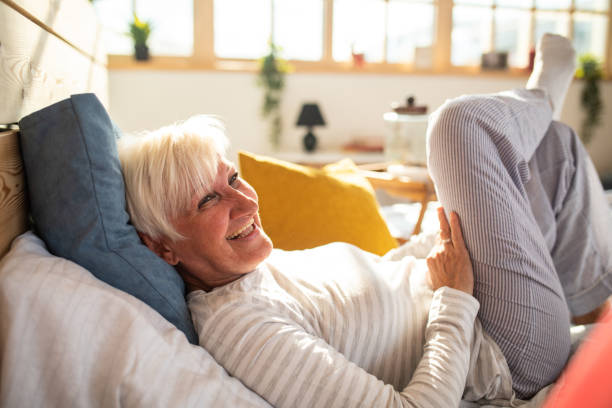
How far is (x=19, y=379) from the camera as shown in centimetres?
69

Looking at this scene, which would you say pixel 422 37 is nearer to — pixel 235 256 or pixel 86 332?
pixel 235 256

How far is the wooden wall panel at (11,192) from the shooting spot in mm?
771

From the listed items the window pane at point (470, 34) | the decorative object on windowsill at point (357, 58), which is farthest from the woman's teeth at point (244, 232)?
the window pane at point (470, 34)

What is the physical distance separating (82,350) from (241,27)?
13.8 ft

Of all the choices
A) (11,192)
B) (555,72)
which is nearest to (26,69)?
(11,192)

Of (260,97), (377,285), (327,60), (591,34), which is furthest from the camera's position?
(591,34)

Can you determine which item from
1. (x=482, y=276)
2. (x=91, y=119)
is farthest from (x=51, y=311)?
(x=482, y=276)

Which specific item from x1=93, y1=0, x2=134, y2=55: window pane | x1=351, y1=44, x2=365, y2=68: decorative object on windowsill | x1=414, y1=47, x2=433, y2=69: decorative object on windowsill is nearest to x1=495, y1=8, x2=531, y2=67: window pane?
x1=414, y1=47, x2=433, y2=69: decorative object on windowsill

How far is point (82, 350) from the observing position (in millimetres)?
722

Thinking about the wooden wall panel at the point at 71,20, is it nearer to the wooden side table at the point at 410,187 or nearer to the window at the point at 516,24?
the wooden side table at the point at 410,187

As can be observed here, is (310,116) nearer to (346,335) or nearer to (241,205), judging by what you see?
(241,205)

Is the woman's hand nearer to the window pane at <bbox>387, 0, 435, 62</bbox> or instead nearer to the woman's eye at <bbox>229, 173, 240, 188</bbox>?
the woman's eye at <bbox>229, 173, 240, 188</bbox>

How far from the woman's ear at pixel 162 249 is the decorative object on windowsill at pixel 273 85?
140 inches

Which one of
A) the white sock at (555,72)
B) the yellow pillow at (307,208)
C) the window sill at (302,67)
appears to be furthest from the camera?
the window sill at (302,67)
